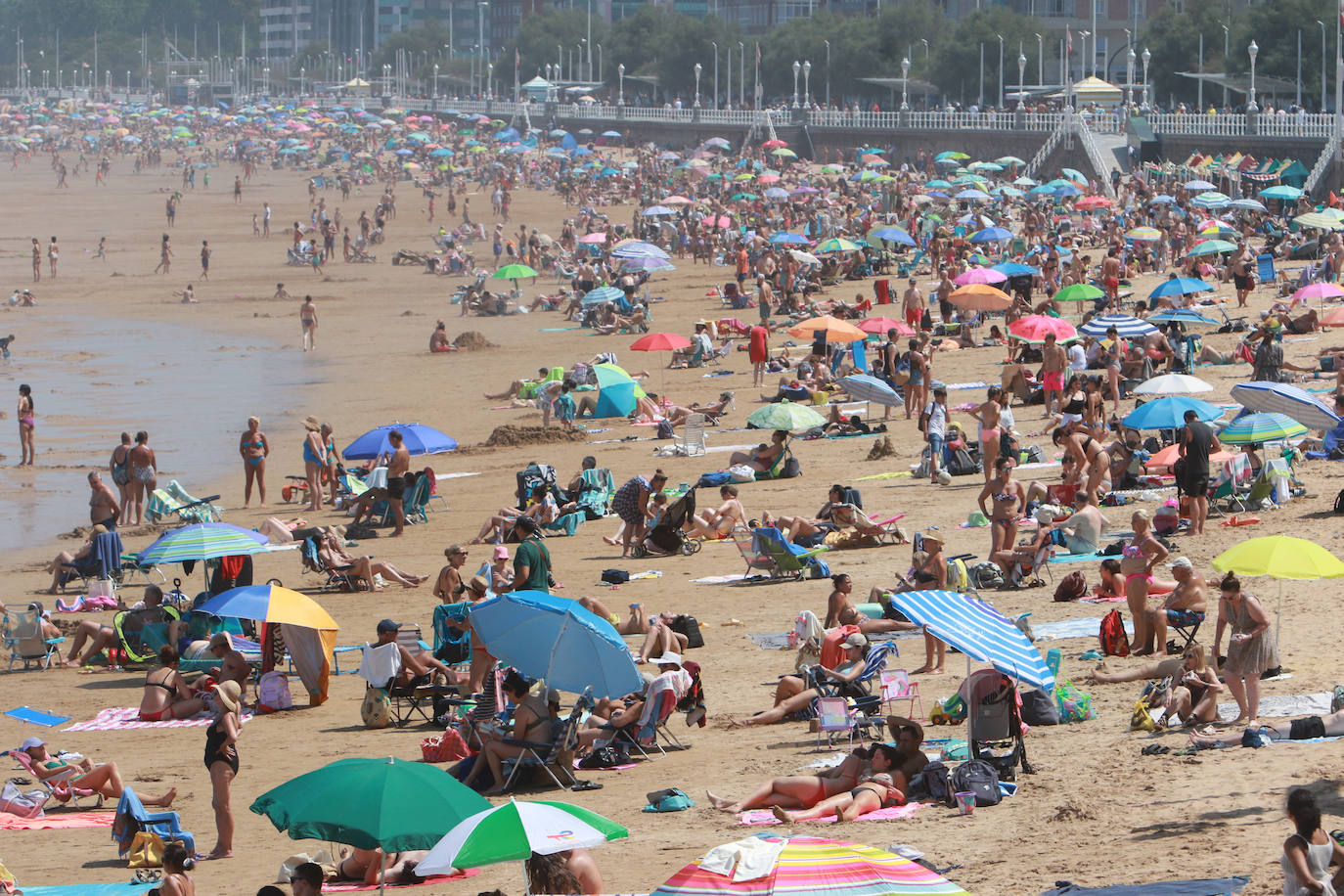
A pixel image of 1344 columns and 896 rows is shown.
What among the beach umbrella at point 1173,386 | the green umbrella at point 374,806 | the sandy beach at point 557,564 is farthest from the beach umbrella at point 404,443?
the green umbrella at point 374,806

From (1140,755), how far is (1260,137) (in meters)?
44.9

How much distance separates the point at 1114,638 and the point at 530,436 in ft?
37.6

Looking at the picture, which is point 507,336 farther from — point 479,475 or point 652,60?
point 652,60

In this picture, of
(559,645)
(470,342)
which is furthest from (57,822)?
(470,342)

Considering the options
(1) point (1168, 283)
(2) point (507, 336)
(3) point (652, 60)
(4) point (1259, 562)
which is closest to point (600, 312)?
(2) point (507, 336)

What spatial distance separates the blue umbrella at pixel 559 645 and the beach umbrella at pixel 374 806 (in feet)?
8.16

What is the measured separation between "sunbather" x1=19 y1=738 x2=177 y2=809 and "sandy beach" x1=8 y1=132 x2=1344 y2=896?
332 mm

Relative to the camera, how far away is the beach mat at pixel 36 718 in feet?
37.0

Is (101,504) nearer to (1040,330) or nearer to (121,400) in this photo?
(121,400)

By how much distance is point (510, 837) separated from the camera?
6.72 meters

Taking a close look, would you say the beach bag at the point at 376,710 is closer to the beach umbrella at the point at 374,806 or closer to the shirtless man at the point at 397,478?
the beach umbrella at the point at 374,806

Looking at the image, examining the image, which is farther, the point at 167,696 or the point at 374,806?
the point at 167,696

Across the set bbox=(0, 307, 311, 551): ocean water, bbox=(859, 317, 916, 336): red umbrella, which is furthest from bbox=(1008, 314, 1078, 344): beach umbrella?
bbox=(0, 307, 311, 551): ocean water

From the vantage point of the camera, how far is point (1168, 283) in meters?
23.7
